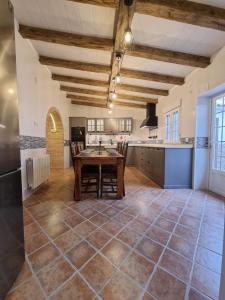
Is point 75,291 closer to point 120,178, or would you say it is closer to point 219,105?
point 120,178

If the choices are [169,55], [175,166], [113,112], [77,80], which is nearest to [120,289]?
[175,166]

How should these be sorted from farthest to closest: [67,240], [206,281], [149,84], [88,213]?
[149,84] < [88,213] < [67,240] < [206,281]

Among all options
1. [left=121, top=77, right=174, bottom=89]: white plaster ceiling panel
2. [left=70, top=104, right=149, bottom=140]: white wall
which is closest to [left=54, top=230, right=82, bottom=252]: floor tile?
[left=121, top=77, right=174, bottom=89]: white plaster ceiling panel

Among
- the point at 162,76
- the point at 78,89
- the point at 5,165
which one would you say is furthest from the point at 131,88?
the point at 5,165

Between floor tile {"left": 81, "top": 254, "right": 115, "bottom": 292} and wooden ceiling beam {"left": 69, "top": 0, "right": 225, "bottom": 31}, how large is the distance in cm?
265

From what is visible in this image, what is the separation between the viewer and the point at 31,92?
3.11 meters

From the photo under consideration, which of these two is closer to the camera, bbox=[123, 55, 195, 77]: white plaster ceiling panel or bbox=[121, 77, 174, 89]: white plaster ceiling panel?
bbox=[123, 55, 195, 77]: white plaster ceiling panel

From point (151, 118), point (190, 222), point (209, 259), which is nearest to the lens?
point (209, 259)

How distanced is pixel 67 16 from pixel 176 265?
3.26 m

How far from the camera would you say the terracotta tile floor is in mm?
1090

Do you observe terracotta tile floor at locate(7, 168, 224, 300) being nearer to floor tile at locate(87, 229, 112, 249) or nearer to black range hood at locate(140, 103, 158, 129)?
floor tile at locate(87, 229, 112, 249)

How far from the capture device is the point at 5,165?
38.5 inches

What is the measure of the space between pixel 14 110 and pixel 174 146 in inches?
117

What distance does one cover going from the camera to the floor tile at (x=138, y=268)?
1.18 metres
